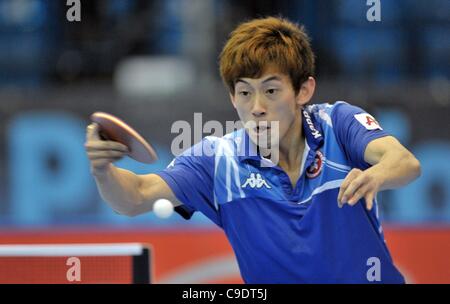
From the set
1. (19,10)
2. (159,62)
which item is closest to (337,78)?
(159,62)

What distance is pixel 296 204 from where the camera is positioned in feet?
14.8

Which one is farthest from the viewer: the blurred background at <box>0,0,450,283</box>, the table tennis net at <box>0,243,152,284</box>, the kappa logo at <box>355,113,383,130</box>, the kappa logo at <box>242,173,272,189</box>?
the blurred background at <box>0,0,450,283</box>

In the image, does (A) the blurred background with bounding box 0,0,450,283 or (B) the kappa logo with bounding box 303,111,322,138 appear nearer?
(B) the kappa logo with bounding box 303,111,322,138

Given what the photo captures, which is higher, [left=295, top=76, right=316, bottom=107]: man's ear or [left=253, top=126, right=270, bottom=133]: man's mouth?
[left=295, top=76, right=316, bottom=107]: man's ear

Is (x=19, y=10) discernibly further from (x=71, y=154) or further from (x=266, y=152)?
(x=266, y=152)

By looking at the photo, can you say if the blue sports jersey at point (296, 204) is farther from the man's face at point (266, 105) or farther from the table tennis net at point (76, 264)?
the table tennis net at point (76, 264)

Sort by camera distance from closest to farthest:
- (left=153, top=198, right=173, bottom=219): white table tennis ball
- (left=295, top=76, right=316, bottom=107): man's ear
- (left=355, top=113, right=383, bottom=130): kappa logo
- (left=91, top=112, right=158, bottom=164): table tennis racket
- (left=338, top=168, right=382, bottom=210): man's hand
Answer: (left=338, top=168, right=382, bottom=210): man's hand → (left=91, top=112, right=158, bottom=164): table tennis racket → (left=153, top=198, right=173, bottom=219): white table tennis ball → (left=355, top=113, right=383, bottom=130): kappa logo → (left=295, top=76, right=316, bottom=107): man's ear

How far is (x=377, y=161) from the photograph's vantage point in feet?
14.3

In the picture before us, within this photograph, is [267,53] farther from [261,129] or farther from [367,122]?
[367,122]

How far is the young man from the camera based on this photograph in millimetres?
4414

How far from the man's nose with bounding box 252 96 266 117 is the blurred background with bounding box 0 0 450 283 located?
4332 millimetres

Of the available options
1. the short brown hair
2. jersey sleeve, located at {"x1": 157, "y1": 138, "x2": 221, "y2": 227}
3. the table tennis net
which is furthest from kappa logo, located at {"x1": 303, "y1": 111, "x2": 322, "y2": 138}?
the table tennis net

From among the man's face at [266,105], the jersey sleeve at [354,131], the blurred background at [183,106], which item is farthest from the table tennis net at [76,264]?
the blurred background at [183,106]

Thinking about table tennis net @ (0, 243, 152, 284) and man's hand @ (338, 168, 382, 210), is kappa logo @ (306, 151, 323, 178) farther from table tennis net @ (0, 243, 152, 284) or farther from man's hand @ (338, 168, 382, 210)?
table tennis net @ (0, 243, 152, 284)
